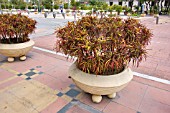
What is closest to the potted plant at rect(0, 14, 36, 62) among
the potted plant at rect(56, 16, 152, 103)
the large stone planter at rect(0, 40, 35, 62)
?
Result: the large stone planter at rect(0, 40, 35, 62)

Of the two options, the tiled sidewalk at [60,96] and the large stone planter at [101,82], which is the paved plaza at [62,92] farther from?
the large stone planter at [101,82]

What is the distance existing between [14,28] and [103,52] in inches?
118

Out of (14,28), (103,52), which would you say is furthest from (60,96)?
(14,28)

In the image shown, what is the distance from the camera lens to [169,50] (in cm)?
609

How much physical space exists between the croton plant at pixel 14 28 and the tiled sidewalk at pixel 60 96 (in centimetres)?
107

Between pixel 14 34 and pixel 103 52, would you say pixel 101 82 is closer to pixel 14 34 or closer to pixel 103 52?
pixel 103 52

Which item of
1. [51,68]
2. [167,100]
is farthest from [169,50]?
[51,68]

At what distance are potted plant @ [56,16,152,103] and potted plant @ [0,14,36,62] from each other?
2.03 meters

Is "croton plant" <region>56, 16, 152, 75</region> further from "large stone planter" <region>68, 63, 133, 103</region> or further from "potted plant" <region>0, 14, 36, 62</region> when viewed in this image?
"potted plant" <region>0, 14, 36, 62</region>

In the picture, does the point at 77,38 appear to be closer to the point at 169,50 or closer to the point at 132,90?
the point at 132,90

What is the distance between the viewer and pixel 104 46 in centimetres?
222

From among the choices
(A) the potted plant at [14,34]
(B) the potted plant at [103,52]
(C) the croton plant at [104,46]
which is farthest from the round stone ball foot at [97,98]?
(A) the potted plant at [14,34]

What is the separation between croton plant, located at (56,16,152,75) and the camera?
7.23 ft

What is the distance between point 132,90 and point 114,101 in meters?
0.59
